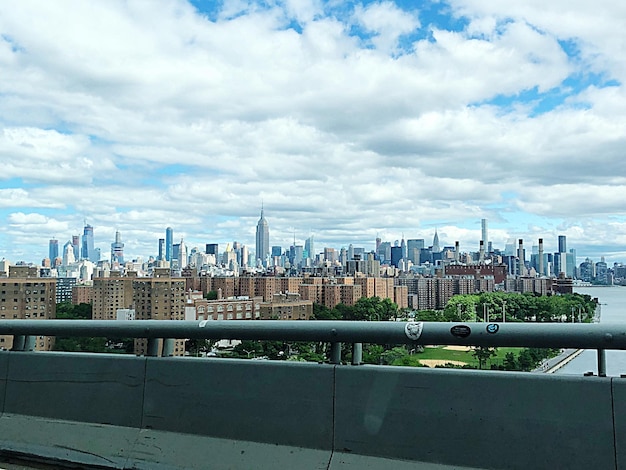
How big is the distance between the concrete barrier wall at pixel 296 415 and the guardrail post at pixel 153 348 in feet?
0.24

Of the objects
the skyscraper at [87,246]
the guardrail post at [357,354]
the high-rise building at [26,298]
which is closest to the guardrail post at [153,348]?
the guardrail post at [357,354]

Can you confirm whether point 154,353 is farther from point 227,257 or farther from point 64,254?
point 227,257

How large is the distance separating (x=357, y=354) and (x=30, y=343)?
127 inches

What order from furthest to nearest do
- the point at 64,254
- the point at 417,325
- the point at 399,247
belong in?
the point at 399,247
the point at 64,254
the point at 417,325

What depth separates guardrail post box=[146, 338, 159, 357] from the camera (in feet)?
17.1

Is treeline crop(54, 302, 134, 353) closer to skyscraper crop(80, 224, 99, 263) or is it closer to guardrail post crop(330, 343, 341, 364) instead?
guardrail post crop(330, 343, 341, 364)

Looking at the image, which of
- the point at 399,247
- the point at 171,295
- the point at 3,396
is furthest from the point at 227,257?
the point at 3,396

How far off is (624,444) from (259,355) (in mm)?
2601

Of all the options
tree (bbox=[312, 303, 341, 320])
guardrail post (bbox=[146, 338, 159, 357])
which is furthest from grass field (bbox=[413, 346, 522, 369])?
tree (bbox=[312, 303, 341, 320])

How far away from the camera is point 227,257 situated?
164m

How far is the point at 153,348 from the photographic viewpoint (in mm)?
5219

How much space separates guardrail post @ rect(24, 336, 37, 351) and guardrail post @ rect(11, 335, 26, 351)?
0.02m

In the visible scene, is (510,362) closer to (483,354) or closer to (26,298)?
(483,354)

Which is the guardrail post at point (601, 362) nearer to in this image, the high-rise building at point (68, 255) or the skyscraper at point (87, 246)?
the high-rise building at point (68, 255)
